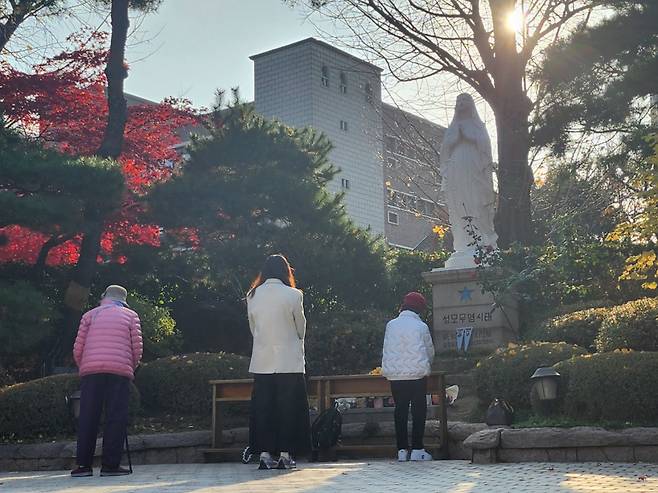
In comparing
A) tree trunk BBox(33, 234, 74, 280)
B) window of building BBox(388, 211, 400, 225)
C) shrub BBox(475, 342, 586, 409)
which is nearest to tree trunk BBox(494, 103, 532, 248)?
tree trunk BBox(33, 234, 74, 280)

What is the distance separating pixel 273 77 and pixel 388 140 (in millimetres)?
6801

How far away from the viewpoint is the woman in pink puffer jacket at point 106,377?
354 inches

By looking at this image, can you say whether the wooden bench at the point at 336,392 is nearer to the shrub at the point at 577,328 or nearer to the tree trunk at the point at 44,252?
the shrub at the point at 577,328

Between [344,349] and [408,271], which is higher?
[408,271]

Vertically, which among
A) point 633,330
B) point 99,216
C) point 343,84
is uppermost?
point 343,84

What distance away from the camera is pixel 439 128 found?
44.8 metres

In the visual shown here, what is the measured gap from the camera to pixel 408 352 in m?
9.94

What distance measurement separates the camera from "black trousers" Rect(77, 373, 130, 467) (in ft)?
29.6

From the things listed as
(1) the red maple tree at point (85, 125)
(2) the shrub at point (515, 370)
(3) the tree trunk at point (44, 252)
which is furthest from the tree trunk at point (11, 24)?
(2) the shrub at point (515, 370)

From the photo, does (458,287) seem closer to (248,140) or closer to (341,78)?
(248,140)

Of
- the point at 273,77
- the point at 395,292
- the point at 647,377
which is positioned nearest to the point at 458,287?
the point at 395,292

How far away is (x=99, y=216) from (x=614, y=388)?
29.5 feet

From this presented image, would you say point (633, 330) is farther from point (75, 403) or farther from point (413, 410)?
point (75, 403)

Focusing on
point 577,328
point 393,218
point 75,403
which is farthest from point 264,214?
point 393,218
